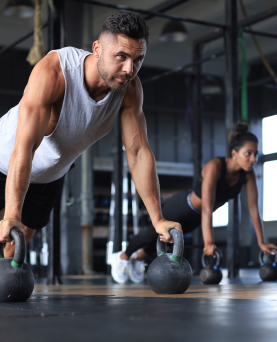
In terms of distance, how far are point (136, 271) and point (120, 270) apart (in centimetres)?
12

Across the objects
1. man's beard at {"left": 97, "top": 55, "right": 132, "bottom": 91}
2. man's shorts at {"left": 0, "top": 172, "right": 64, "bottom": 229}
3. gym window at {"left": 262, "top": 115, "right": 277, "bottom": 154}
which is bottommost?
man's shorts at {"left": 0, "top": 172, "right": 64, "bottom": 229}

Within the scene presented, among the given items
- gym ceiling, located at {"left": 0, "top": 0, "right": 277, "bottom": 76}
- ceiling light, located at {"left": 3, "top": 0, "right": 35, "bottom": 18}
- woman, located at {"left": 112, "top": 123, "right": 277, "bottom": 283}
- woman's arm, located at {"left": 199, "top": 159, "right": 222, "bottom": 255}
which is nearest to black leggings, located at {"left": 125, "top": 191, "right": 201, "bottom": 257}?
woman, located at {"left": 112, "top": 123, "right": 277, "bottom": 283}

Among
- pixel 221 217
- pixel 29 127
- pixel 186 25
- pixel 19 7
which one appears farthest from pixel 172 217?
pixel 221 217

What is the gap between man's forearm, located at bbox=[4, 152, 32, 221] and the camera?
1.41 meters

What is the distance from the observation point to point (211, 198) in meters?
2.89

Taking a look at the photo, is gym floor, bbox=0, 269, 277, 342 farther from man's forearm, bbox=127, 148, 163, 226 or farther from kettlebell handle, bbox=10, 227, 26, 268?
man's forearm, bbox=127, 148, 163, 226

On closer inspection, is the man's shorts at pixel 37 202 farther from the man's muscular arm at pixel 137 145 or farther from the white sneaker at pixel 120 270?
the white sneaker at pixel 120 270

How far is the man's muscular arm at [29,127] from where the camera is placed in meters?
1.42

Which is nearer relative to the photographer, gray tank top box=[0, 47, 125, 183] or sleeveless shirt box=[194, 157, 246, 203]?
gray tank top box=[0, 47, 125, 183]

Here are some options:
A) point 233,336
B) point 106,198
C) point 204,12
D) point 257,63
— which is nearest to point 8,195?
Result: point 233,336

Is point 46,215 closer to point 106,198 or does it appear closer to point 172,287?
point 172,287

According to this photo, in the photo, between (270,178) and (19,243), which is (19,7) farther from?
(270,178)

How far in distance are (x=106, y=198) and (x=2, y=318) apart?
9.63 m

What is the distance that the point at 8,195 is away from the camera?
1434mm
